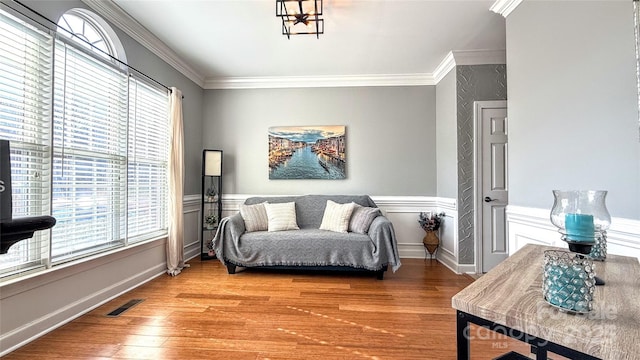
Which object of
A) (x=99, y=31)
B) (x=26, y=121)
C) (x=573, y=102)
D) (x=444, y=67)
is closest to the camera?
(x=573, y=102)

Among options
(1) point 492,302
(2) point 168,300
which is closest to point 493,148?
(1) point 492,302

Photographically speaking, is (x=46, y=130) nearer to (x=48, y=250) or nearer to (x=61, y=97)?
(x=61, y=97)

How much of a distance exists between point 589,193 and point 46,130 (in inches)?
117

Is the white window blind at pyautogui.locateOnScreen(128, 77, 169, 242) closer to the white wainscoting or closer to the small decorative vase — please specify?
the small decorative vase

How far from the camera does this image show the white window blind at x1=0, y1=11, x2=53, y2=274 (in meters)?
1.57

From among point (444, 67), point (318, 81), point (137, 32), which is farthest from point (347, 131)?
point (137, 32)

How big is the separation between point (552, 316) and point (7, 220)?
175 centimetres

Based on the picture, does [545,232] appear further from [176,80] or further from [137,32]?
[176,80]

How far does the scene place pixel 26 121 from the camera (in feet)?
5.46

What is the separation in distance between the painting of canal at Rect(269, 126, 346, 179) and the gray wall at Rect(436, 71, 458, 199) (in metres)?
1.33

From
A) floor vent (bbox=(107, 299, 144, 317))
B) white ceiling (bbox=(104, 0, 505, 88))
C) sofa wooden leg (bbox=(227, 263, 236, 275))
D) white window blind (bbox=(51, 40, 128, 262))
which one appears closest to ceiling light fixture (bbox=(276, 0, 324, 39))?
white ceiling (bbox=(104, 0, 505, 88))

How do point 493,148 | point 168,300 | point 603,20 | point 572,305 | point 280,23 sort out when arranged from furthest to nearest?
point 493,148 → point 280,23 → point 168,300 → point 603,20 → point 572,305

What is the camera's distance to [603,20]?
139 centimetres

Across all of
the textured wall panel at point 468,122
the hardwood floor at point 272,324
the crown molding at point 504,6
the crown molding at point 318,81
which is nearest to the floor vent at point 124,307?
the hardwood floor at point 272,324
